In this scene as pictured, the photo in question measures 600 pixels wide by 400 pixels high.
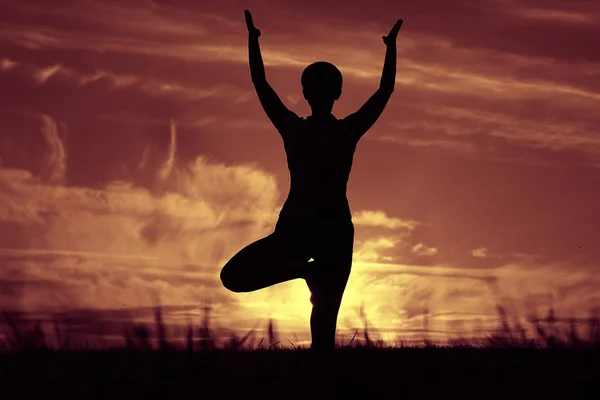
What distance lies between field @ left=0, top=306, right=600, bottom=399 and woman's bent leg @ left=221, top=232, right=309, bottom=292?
57 cm

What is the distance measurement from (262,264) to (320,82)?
1677 millimetres

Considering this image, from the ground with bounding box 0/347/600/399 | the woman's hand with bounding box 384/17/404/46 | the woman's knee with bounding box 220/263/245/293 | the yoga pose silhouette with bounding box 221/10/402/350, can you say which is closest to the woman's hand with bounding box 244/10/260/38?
the yoga pose silhouette with bounding box 221/10/402/350

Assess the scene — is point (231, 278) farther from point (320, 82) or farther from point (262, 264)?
point (320, 82)

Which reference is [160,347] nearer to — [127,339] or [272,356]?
[127,339]

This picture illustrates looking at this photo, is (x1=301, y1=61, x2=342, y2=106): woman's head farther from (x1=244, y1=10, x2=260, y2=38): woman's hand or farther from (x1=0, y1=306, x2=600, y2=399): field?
(x1=0, y1=306, x2=600, y2=399): field

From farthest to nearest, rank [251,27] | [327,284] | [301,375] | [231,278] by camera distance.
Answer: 1. [251,27]
2. [327,284]
3. [231,278]
4. [301,375]

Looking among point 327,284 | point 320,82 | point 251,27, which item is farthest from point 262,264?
point 251,27

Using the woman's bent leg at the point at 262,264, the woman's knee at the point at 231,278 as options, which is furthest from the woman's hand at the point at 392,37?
the woman's knee at the point at 231,278

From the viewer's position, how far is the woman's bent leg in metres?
8.73

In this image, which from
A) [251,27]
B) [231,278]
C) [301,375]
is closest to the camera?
[301,375]

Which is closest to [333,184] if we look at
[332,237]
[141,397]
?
[332,237]

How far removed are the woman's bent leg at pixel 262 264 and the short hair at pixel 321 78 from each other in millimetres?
1332

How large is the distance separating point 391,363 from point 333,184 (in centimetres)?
164

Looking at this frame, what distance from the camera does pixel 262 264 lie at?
8742 mm
